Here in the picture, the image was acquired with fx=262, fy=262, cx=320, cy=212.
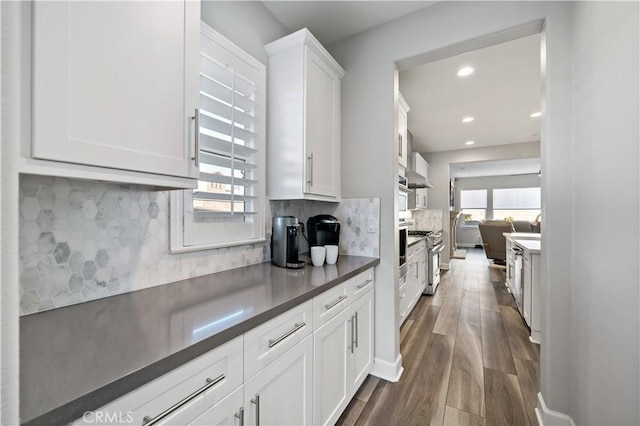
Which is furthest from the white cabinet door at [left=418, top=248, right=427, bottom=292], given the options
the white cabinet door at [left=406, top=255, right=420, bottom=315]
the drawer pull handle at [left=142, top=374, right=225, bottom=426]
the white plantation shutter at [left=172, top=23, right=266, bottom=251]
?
the drawer pull handle at [left=142, top=374, right=225, bottom=426]

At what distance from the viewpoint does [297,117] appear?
1.75 metres

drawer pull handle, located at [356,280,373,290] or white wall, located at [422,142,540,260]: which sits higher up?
white wall, located at [422,142,540,260]

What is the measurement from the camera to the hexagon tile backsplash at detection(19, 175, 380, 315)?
875 mm

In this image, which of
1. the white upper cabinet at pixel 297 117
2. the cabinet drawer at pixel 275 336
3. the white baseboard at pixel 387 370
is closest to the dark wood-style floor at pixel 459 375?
the white baseboard at pixel 387 370

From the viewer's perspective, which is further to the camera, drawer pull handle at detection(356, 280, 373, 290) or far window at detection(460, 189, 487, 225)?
far window at detection(460, 189, 487, 225)

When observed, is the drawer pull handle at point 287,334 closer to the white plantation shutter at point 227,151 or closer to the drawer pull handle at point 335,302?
the drawer pull handle at point 335,302

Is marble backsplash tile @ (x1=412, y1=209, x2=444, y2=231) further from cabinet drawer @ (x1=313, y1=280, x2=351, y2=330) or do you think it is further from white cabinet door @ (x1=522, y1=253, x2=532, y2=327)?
cabinet drawer @ (x1=313, y1=280, x2=351, y2=330)

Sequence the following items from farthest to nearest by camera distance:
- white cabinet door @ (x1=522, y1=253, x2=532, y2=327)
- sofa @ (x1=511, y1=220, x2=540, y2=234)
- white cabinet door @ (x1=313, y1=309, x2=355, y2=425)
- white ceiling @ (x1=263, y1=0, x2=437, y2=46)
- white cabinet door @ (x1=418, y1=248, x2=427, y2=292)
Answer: sofa @ (x1=511, y1=220, x2=540, y2=234) → white cabinet door @ (x1=418, y1=248, x2=427, y2=292) → white cabinet door @ (x1=522, y1=253, x2=532, y2=327) → white ceiling @ (x1=263, y1=0, x2=437, y2=46) → white cabinet door @ (x1=313, y1=309, x2=355, y2=425)

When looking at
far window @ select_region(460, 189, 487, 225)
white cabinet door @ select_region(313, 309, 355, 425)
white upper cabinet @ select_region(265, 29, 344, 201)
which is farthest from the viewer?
far window @ select_region(460, 189, 487, 225)

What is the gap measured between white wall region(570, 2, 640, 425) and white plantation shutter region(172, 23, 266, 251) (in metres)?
1.72

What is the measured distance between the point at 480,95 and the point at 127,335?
4082mm

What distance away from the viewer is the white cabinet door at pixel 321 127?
1774 millimetres

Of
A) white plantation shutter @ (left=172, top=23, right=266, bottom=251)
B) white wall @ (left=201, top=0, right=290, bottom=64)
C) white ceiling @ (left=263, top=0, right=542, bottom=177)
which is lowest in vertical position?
white plantation shutter @ (left=172, top=23, right=266, bottom=251)

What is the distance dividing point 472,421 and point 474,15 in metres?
2.57
